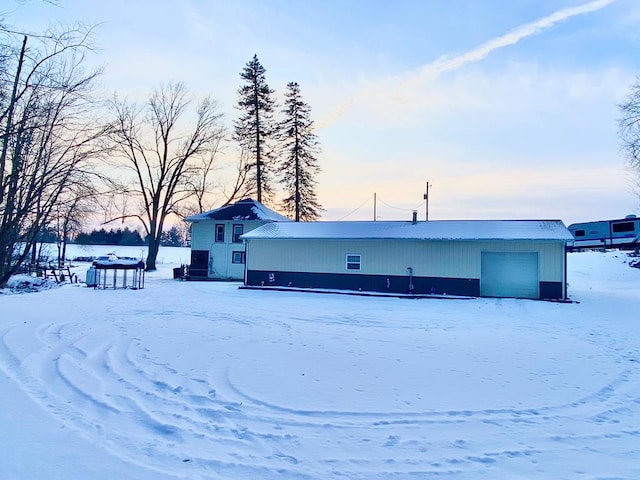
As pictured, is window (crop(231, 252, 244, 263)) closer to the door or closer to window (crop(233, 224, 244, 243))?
window (crop(233, 224, 244, 243))

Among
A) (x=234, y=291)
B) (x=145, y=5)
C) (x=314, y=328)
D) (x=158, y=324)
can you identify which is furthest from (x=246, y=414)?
(x=234, y=291)

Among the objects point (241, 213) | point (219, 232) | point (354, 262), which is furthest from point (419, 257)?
point (219, 232)


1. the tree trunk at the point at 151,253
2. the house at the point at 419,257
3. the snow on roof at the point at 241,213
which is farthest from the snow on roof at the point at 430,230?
the tree trunk at the point at 151,253

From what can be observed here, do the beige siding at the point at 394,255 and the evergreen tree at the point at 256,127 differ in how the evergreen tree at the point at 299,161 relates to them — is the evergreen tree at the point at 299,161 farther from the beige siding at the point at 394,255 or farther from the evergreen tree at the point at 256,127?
the beige siding at the point at 394,255

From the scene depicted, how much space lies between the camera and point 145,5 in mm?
10992

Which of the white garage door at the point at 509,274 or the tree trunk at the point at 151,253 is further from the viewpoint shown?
the tree trunk at the point at 151,253

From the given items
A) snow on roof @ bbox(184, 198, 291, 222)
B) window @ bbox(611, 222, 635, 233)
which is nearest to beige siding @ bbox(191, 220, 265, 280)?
snow on roof @ bbox(184, 198, 291, 222)

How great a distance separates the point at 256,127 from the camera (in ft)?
120

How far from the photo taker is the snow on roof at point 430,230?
1791 cm

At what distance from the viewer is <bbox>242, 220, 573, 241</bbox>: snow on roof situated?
1791cm

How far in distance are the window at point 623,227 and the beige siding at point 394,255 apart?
14.9m

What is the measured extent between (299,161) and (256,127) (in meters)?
4.52

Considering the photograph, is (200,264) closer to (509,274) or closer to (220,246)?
(220,246)

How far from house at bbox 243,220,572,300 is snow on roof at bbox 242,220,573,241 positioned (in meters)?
0.04
